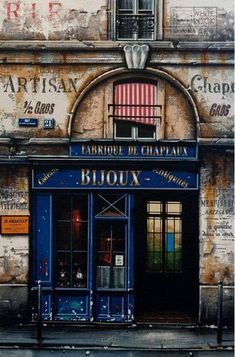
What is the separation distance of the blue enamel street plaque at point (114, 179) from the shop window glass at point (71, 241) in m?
0.39

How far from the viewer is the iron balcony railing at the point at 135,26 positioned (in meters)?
13.4

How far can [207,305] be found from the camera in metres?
13.4

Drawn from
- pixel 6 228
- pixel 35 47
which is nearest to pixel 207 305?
pixel 6 228

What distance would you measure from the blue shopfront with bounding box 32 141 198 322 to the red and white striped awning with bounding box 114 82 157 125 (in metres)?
0.62

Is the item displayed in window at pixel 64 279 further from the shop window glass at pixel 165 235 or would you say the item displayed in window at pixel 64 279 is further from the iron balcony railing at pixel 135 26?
the iron balcony railing at pixel 135 26

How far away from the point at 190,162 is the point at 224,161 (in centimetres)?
71

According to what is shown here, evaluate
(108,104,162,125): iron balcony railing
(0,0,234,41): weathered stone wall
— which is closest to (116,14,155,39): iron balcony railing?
(0,0,234,41): weathered stone wall

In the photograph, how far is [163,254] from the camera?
50.3 ft

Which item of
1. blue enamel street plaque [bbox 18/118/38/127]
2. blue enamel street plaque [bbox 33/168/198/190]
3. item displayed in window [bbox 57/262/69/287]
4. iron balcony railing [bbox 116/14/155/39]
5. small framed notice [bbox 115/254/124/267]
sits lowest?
item displayed in window [bbox 57/262/69/287]

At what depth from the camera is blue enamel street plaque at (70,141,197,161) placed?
1336 cm

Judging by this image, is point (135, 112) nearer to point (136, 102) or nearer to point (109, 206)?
point (136, 102)

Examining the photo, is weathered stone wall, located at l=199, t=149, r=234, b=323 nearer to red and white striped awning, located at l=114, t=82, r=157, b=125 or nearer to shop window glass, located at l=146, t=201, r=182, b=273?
red and white striped awning, located at l=114, t=82, r=157, b=125

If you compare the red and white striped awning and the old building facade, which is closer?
the old building facade

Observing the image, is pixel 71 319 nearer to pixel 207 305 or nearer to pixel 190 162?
pixel 207 305
